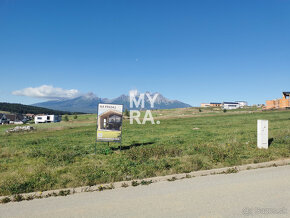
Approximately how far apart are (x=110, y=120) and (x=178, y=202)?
852 cm

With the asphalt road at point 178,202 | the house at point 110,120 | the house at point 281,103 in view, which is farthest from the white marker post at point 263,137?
the house at point 281,103

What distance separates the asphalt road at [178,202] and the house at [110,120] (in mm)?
6844

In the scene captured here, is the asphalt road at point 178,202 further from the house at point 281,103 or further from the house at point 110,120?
the house at point 281,103

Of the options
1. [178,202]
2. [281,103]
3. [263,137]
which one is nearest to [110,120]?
[178,202]

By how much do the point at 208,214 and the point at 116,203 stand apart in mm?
2368

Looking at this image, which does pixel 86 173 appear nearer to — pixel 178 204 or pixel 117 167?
pixel 117 167

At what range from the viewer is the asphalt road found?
5160mm

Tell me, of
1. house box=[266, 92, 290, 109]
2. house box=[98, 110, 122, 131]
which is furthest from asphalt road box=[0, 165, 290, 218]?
house box=[266, 92, 290, 109]

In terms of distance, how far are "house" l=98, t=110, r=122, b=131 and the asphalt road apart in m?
6.84

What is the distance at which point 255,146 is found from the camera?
42.8 ft

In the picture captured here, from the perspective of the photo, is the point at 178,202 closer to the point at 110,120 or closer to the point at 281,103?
the point at 110,120

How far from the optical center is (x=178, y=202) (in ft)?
18.7

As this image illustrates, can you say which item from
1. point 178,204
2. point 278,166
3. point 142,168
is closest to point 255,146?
point 278,166

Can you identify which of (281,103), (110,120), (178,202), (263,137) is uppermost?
(281,103)
